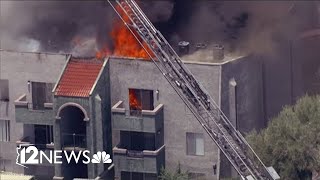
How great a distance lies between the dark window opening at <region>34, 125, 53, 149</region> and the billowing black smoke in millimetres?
4791

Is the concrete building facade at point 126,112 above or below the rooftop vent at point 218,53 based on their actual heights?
below

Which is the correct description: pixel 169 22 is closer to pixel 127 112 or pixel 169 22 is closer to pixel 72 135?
pixel 127 112

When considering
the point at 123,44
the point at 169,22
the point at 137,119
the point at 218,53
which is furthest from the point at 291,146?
the point at 169,22

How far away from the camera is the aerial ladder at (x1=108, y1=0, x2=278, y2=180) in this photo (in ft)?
220

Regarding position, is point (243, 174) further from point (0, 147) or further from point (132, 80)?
point (0, 147)

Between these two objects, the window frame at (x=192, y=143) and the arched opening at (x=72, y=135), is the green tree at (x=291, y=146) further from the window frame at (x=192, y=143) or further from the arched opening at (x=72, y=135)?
the arched opening at (x=72, y=135)

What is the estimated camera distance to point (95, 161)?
74.4m

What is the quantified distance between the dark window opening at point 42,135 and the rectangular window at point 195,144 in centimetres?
805

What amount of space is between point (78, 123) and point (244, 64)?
10051mm

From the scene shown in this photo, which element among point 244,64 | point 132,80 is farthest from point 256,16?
point 132,80

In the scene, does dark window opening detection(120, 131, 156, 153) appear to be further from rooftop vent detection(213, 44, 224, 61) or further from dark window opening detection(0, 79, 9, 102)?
dark window opening detection(0, 79, 9, 102)

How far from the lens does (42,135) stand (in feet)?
251

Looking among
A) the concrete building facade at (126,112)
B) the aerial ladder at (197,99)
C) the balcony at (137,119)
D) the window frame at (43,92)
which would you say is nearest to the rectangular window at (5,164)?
the concrete building facade at (126,112)

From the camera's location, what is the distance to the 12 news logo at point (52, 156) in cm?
7456
